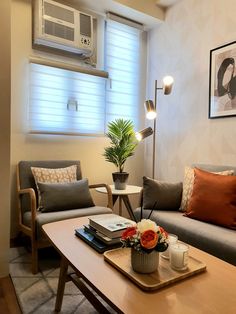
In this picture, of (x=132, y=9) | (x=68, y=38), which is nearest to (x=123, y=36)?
(x=132, y=9)

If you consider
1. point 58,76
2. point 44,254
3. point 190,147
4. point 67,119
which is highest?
point 58,76

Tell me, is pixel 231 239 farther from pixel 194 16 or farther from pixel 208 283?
pixel 194 16

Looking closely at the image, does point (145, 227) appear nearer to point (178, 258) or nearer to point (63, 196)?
point (178, 258)

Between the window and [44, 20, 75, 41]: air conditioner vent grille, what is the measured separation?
0.32 metres

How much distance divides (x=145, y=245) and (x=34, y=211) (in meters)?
1.22

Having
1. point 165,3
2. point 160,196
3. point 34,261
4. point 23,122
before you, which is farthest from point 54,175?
point 165,3

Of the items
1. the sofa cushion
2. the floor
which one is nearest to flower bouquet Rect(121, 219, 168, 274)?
the sofa cushion

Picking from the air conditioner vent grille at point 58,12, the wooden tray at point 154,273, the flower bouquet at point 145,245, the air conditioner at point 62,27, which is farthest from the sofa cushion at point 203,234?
the air conditioner vent grille at point 58,12

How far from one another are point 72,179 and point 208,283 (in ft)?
5.83

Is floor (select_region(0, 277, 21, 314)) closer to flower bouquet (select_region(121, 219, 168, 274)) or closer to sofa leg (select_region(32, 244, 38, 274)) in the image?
sofa leg (select_region(32, 244, 38, 274))

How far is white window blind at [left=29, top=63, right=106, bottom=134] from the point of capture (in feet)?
8.68

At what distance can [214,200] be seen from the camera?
192 cm

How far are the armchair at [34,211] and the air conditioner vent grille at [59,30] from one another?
1.29 m

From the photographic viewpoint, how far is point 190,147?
2.82 m
